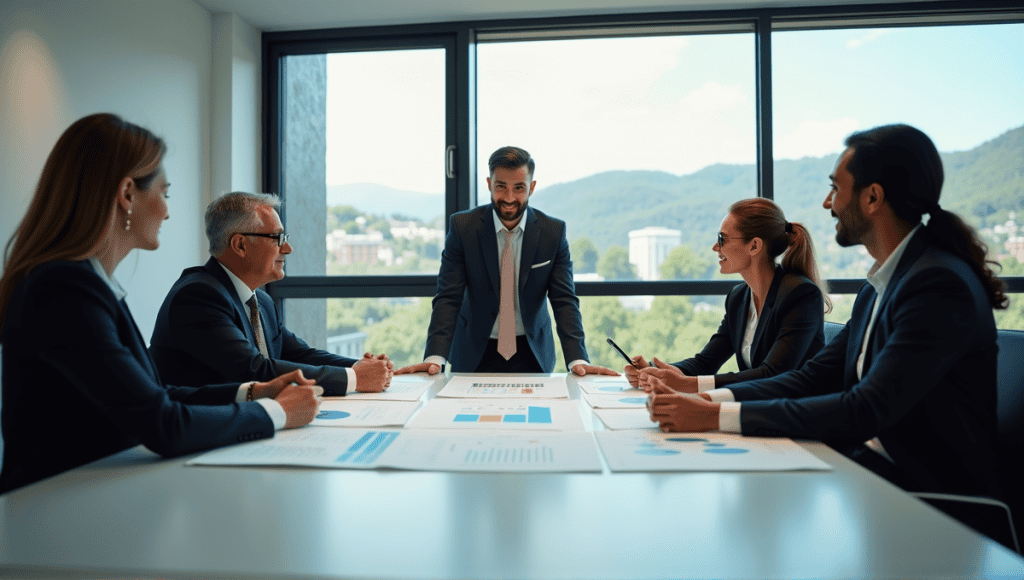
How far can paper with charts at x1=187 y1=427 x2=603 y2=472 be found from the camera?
1165 millimetres

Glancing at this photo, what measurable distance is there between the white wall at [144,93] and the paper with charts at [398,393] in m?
1.79

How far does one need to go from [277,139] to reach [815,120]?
3625mm

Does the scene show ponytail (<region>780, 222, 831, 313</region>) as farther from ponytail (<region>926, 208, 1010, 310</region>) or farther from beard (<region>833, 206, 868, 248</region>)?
ponytail (<region>926, 208, 1010, 310</region>)

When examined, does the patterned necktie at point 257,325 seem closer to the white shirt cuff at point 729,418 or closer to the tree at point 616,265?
the white shirt cuff at point 729,418

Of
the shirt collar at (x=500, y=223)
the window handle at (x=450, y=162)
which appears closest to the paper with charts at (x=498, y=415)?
the shirt collar at (x=500, y=223)

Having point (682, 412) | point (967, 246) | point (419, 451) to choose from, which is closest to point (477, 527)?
point (419, 451)

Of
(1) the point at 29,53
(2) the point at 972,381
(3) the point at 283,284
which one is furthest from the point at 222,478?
(3) the point at 283,284

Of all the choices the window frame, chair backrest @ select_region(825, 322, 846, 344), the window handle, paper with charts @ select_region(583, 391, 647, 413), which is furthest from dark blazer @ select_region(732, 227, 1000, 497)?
the window handle

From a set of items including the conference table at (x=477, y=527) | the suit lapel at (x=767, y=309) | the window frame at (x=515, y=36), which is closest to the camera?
the conference table at (x=477, y=527)

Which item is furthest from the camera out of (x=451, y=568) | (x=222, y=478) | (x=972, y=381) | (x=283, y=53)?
(x=283, y=53)

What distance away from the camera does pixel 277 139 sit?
464cm

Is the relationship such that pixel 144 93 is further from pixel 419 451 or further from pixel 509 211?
pixel 419 451

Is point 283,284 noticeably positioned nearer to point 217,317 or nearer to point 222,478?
point 217,317

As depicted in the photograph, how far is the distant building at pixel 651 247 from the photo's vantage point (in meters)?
4.46
